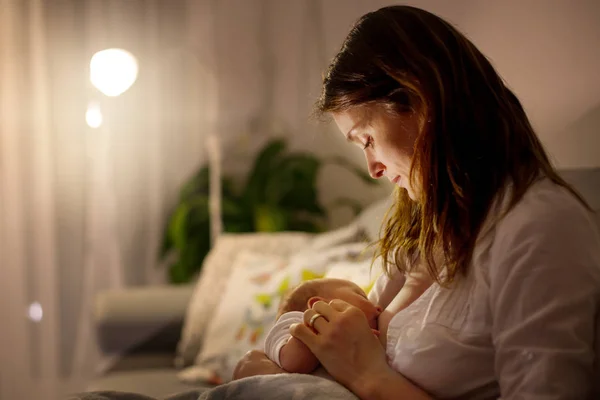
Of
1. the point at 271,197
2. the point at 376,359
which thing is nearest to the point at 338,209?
the point at 271,197

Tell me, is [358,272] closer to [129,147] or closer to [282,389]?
[282,389]

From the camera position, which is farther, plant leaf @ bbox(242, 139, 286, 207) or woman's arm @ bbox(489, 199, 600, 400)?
plant leaf @ bbox(242, 139, 286, 207)

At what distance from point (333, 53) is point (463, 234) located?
48cm

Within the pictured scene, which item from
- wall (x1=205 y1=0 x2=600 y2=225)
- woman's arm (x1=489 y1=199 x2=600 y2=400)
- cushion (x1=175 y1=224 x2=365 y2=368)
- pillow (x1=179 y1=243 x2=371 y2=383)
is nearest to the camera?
woman's arm (x1=489 y1=199 x2=600 y2=400)

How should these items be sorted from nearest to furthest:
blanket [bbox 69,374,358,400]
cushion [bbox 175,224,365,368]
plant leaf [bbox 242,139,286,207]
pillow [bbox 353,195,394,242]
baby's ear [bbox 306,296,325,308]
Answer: blanket [bbox 69,374,358,400]
baby's ear [bbox 306,296,325,308]
pillow [bbox 353,195,394,242]
cushion [bbox 175,224,365,368]
plant leaf [bbox 242,139,286,207]

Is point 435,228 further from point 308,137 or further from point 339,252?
point 308,137

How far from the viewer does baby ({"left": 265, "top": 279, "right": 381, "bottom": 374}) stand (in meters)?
1.00

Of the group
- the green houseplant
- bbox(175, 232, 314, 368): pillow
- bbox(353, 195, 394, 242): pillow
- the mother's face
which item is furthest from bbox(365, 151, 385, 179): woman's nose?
the green houseplant

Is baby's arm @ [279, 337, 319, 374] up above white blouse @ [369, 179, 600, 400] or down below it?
below

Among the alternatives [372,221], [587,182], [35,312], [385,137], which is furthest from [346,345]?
[35,312]

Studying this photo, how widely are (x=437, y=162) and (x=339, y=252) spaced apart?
837 mm

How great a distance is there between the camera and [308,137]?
292cm

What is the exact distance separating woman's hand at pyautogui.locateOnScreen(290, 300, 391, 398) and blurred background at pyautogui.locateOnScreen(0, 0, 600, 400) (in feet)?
4.66

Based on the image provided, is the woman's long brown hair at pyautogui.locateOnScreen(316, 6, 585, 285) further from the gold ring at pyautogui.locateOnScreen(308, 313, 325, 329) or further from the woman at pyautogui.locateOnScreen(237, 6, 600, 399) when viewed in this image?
the gold ring at pyautogui.locateOnScreen(308, 313, 325, 329)
